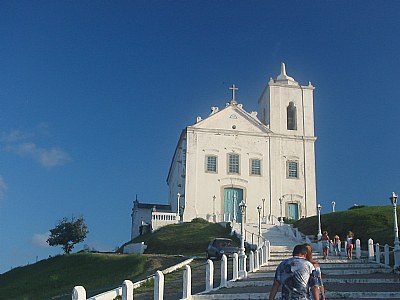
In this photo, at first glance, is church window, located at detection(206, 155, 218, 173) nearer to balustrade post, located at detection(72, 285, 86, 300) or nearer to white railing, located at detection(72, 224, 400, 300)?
white railing, located at detection(72, 224, 400, 300)

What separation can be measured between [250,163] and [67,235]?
1540 centimetres

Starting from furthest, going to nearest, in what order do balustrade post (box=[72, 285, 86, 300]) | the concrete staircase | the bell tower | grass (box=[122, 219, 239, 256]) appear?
the bell tower → grass (box=[122, 219, 239, 256]) → the concrete staircase → balustrade post (box=[72, 285, 86, 300])

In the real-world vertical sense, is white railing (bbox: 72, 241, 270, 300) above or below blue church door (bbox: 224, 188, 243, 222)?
below

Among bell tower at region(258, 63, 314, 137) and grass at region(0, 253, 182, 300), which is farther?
bell tower at region(258, 63, 314, 137)

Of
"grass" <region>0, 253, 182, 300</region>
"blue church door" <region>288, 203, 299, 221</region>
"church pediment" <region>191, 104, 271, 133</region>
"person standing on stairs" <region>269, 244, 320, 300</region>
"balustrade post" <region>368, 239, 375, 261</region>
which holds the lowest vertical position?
"grass" <region>0, 253, 182, 300</region>

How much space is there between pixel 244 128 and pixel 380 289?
99.7ft

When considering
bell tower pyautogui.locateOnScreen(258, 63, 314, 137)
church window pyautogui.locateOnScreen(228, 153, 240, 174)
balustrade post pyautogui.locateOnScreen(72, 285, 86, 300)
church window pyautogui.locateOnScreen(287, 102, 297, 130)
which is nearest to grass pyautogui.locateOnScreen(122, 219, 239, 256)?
church window pyautogui.locateOnScreen(228, 153, 240, 174)

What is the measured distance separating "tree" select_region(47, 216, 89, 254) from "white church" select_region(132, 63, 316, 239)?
4.99m

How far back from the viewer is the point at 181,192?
44.5 meters

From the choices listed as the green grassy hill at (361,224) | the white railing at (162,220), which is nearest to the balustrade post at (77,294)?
the green grassy hill at (361,224)

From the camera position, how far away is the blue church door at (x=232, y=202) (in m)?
42.2

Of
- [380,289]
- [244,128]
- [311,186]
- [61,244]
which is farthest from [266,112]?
[380,289]

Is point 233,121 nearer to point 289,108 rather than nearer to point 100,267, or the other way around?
point 289,108

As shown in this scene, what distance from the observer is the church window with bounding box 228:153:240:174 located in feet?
142
